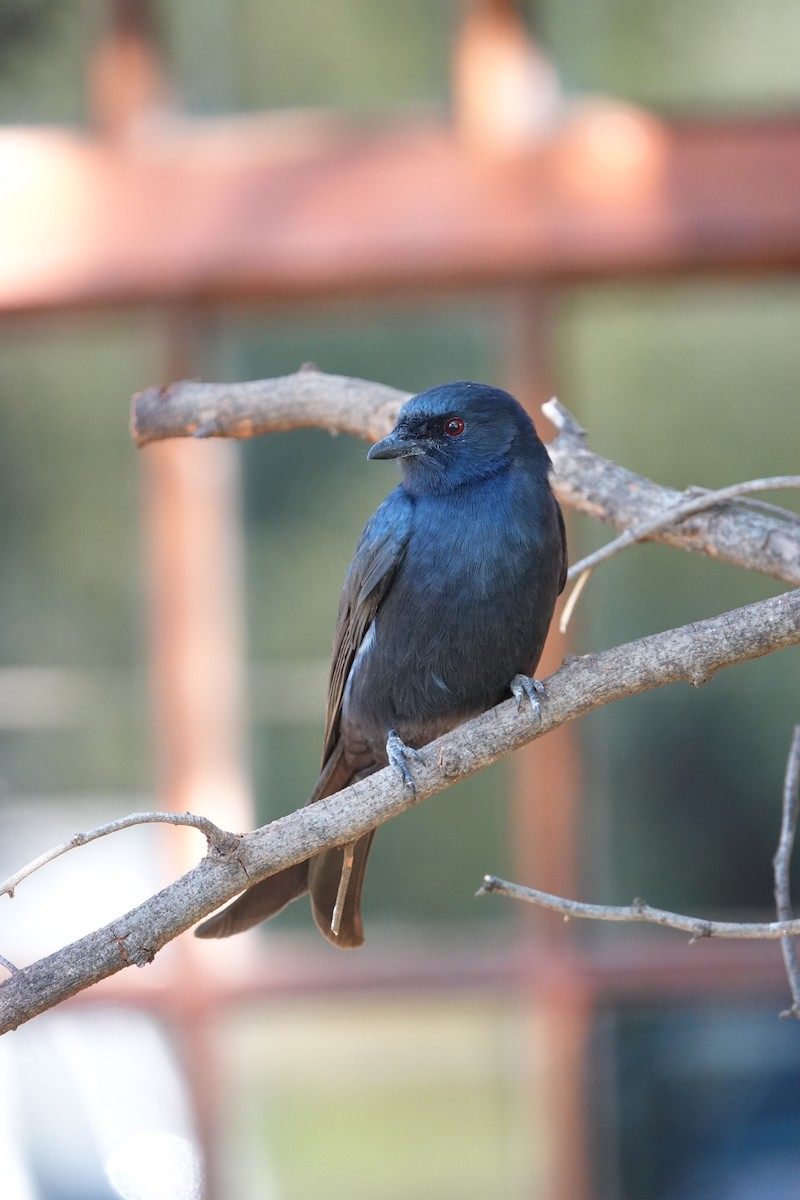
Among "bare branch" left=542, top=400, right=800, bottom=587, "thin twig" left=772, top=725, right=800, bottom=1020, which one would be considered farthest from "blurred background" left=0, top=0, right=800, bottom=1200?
"thin twig" left=772, top=725, right=800, bottom=1020

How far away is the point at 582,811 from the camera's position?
5.35 metres

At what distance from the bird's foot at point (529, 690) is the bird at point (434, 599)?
1 centimetres

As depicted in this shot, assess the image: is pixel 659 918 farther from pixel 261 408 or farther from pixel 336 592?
pixel 336 592

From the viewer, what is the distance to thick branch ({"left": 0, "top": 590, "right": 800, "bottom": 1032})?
5.89ft

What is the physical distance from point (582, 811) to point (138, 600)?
195 centimetres

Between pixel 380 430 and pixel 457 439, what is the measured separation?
269 mm

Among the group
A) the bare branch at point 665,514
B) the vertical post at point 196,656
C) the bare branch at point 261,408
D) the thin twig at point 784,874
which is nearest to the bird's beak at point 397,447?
the bare branch at point 261,408

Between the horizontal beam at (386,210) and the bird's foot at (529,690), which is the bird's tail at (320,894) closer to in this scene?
the bird's foot at (529,690)

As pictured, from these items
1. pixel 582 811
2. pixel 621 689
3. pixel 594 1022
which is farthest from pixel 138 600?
pixel 621 689

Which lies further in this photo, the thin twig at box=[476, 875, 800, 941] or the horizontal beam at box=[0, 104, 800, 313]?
the horizontal beam at box=[0, 104, 800, 313]

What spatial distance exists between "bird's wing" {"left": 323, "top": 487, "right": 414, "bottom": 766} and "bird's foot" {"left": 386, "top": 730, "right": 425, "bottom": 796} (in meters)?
0.21

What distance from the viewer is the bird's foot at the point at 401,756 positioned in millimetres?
2104

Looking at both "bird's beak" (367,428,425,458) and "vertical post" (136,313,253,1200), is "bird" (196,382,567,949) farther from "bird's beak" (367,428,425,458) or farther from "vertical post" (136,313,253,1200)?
"vertical post" (136,313,253,1200)

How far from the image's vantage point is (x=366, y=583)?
2.80 metres
